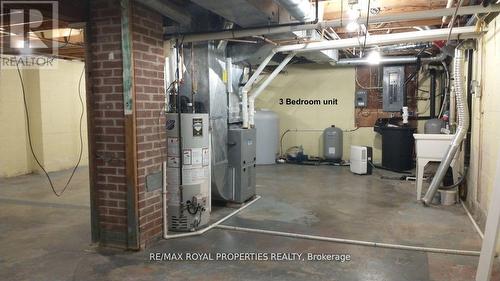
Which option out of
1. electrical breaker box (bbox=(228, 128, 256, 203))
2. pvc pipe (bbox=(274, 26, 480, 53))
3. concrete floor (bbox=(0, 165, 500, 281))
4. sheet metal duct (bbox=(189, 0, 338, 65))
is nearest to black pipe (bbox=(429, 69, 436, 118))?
concrete floor (bbox=(0, 165, 500, 281))

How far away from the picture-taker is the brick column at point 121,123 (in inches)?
118

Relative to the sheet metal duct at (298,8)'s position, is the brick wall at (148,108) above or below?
below

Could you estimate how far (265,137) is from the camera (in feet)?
25.3

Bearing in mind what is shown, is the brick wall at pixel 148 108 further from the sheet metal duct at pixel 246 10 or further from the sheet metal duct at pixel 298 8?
the sheet metal duct at pixel 298 8

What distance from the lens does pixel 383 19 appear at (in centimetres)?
347

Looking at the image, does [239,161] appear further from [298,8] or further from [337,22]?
[298,8]

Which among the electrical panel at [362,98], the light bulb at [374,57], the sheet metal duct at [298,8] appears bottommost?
the electrical panel at [362,98]

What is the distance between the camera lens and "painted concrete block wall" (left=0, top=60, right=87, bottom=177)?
6531 millimetres

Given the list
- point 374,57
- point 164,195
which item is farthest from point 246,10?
point 374,57

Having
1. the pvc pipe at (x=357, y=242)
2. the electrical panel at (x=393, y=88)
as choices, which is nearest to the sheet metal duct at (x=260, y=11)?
the pvc pipe at (x=357, y=242)

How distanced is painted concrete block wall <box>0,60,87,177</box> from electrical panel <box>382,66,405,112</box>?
6.16m

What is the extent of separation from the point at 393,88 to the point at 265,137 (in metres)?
2.73

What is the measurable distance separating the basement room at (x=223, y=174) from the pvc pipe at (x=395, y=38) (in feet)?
0.06

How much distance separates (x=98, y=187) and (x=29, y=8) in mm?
1492
